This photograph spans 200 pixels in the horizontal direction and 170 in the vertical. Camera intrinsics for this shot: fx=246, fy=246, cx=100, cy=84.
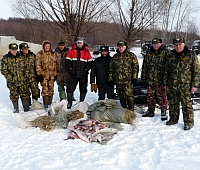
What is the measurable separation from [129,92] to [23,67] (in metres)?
2.27

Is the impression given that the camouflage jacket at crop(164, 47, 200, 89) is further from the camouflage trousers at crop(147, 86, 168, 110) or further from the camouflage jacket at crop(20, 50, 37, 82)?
the camouflage jacket at crop(20, 50, 37, 82)

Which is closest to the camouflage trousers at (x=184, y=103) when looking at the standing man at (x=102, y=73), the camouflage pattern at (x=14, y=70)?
the standing man at (x=102, y=73)

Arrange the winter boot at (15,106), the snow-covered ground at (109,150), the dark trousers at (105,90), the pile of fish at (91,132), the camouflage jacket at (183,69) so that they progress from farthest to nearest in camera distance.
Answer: the winter boot at (15,106) < the dark trousers at (105,90) < the camouflage jacket at (183,69) < the pile of fish at (91,132) < the snow-covered ground at (109,150)

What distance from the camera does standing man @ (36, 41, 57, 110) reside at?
5.23 metres

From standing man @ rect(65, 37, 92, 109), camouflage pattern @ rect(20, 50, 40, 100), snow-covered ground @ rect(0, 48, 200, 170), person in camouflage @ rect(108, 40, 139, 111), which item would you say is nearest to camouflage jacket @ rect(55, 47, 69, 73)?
standing man @ rect(65, 37, 92, 109)

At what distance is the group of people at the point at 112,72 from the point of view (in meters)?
4.20

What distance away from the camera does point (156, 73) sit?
4.60 meters

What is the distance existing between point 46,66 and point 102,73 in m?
1.21

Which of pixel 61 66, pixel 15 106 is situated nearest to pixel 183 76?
pixel 61 66

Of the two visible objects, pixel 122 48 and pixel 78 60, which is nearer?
pixel 122 48

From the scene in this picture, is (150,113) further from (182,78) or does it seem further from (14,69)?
(14,69)

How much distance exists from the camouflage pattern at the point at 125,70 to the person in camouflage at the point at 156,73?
0.22 metres

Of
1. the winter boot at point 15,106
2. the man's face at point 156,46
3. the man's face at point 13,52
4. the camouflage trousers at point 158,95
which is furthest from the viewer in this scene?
the winter boot at point 15,106

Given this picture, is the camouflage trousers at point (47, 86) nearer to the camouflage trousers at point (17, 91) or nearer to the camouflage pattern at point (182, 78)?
the camouflage trousers at point (17, 91)
